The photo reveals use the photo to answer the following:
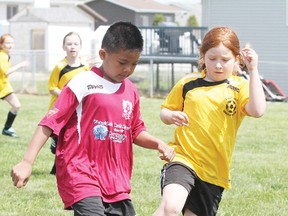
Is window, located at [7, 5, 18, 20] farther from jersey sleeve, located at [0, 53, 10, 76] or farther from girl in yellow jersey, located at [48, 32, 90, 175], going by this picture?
girl in yellow jersey, located at [48, 32, 90, 175]

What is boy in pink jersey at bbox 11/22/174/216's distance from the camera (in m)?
5.32

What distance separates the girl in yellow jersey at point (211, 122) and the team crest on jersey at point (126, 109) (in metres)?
0.54

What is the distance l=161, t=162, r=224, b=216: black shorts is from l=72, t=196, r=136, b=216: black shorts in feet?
2.13

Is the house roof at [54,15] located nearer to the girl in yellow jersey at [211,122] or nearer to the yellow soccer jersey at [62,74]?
the yellow soccer jersey at [62,74]

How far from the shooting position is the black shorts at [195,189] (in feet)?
19.6

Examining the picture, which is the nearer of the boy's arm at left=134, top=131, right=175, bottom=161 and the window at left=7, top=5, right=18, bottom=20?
the boy's arm at left=134, top=131, right=175, bottom=161

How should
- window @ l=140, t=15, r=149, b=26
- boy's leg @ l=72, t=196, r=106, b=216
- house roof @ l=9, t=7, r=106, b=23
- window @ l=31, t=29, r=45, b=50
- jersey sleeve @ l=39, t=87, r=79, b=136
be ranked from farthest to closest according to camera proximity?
window @ l=140, t=15, r=149, b=26
house roof @ l=9, t=7, r=106, b=23
window @ l=31, t=29, r=45, b=50
jersey sleeve @ l=39, t=87, r=79, b=136
boy's leg @ l=72, t=196, r=106, b=216

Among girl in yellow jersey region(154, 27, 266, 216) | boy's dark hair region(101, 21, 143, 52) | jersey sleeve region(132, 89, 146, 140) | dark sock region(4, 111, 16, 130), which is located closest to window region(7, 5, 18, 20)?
dark sock region(4, 111, 16, 130)

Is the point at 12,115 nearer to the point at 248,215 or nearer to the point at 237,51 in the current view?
the point at 248,215

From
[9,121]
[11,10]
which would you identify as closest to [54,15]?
[11,10]

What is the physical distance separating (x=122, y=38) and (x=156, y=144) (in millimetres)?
730

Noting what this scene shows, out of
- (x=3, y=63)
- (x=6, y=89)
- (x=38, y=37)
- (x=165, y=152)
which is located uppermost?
(x=165, y=152)

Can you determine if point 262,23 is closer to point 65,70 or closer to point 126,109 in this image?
point 65,70

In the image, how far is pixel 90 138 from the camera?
5355 mm
